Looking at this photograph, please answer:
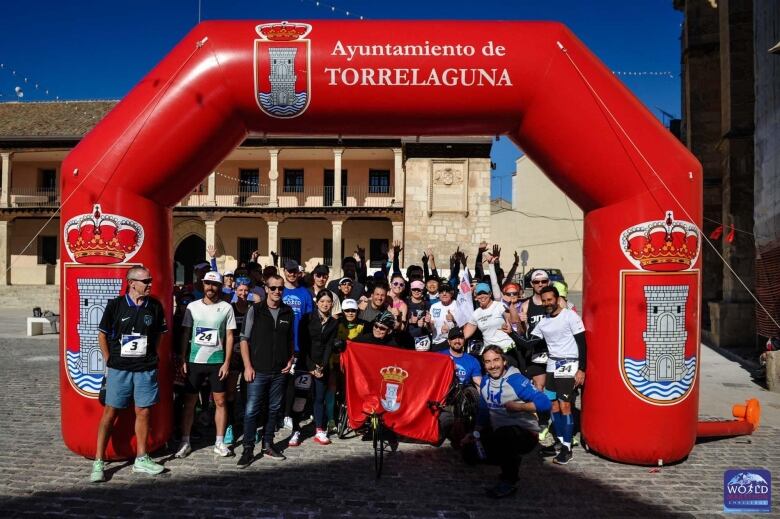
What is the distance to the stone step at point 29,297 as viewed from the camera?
90.5 feet

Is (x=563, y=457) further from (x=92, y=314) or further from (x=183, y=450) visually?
(x=92, y=314)

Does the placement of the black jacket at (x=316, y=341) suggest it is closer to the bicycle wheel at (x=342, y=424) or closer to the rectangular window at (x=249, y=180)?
the bicycle wheel at (x=342, y=424)

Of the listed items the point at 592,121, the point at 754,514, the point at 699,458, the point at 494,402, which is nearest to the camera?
the point at 754,514

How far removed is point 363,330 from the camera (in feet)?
20.9

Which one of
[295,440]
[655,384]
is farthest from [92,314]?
[655,384]

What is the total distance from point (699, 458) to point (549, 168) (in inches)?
132

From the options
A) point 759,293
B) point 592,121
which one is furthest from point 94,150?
point 759,293

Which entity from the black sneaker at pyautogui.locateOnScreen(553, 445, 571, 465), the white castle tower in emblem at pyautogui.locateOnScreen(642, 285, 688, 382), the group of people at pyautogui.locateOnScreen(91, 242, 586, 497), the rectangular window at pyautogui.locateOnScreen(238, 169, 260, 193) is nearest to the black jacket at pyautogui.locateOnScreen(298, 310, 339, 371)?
the group of people at pyautogui.locateOnScreen(91, 242, 586, 497)

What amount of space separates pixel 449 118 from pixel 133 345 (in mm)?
3740

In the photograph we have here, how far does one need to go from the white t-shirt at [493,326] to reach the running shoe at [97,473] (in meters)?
3.98

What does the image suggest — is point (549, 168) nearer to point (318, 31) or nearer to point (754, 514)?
point (318, 31)

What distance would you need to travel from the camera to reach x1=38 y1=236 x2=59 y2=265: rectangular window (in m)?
31.8

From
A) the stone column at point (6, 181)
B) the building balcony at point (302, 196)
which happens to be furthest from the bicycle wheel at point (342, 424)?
the stone column at point (6, 181)

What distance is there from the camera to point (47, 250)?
105 ft
